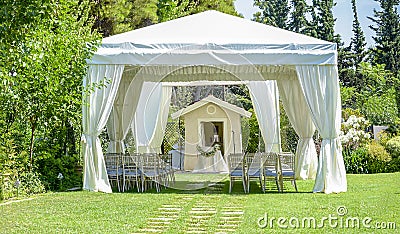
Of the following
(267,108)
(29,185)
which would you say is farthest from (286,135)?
(29,185)

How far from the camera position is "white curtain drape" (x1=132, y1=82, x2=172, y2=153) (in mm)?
12547

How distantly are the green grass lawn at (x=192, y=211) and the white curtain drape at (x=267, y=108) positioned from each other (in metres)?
2.82

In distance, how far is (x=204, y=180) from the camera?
1084 cm

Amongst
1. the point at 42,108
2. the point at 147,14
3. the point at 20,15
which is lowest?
the point at 42,108

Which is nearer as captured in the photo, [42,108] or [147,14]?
[42,108]

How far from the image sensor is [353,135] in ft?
48.5

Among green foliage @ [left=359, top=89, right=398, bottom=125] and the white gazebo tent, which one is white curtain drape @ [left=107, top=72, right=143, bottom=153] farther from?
green foliage @ [left=359, top=89, right=398, bottom=125]

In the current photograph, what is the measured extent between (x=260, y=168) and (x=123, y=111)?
4.15 meters

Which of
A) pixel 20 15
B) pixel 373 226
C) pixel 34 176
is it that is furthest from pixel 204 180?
pixel 20 15

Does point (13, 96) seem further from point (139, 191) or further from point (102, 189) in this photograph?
point (139, 191)

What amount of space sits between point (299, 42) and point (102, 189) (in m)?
4.30

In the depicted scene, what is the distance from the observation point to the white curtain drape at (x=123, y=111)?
38.9 ft

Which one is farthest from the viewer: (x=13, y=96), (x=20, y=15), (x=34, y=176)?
(x=34, y=176)

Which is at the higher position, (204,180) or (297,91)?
(297,91)
